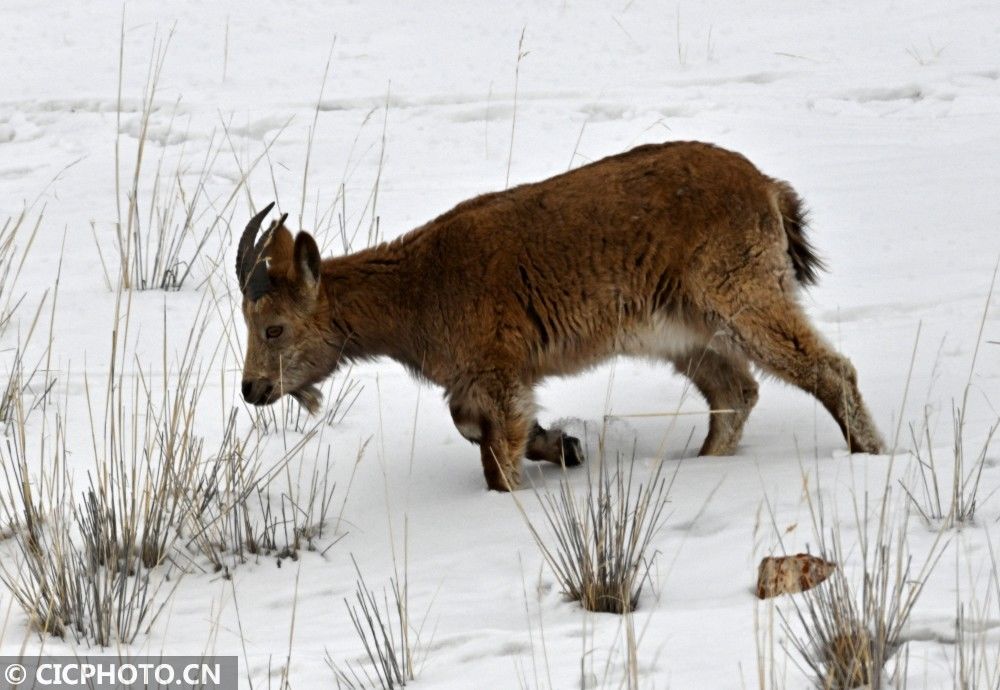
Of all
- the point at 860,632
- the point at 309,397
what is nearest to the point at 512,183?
the point at 309,397

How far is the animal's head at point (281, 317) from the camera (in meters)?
7.01

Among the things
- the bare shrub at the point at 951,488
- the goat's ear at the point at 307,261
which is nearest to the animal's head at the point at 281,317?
the goat's ear at the point at 307,261

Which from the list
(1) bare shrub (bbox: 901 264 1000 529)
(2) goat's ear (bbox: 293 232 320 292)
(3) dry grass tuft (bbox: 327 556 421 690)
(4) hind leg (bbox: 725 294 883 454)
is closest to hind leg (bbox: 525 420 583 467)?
(4) hind leg (bbox: 725 294 883 454)

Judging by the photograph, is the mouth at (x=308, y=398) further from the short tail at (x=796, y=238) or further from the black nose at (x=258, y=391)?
the short tail at (x=796, y=238)

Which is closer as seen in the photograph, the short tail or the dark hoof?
the short tail

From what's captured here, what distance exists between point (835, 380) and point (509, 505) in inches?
65.1

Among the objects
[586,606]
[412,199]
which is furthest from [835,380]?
[412,199]

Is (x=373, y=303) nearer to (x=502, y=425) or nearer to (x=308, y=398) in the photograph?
(x=308, y=398)

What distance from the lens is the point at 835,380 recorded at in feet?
22.2

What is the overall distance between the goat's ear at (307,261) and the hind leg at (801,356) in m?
2.02

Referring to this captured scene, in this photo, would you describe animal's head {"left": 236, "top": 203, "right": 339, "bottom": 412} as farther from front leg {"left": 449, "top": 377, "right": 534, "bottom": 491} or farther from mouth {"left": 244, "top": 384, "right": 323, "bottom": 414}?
front leg {"left": 449, "top": 377, "right": 534, "bottom": 491}

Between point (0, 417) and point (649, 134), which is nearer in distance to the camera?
point (0, 417)

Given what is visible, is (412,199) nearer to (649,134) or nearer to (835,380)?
(649,134)

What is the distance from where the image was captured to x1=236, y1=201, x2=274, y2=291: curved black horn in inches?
270
